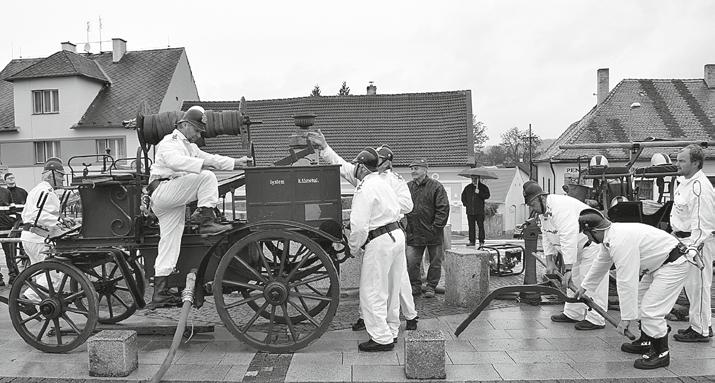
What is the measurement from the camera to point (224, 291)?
21.7ft

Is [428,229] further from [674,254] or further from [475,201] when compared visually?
[475,201]

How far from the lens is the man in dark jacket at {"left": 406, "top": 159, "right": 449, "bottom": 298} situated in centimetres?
920

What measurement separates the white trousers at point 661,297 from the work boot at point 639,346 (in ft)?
0.79

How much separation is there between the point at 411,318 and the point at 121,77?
30146 millimetres

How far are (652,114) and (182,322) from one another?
32433 millimetres

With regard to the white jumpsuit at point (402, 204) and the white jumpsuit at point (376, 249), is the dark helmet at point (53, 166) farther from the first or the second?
the white jumpsuit at point (376, 249)

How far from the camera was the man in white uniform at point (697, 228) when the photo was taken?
6.61m

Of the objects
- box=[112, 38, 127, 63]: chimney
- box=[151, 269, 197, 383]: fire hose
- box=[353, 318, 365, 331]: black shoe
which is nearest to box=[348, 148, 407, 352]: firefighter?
box=[353, 318, 365, 331]: black shoe

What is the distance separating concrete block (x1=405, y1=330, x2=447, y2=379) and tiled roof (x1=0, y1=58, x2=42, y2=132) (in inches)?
1242

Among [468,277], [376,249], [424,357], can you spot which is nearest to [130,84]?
[468,277]

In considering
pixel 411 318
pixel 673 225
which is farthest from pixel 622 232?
pixel 411 318

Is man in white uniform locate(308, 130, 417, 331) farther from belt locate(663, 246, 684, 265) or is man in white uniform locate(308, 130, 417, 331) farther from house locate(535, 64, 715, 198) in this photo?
house locate(535, 64, 715, 198)

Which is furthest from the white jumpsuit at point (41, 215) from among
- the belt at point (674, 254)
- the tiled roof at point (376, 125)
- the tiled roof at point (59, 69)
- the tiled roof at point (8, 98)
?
the tiled roof at point (8, 98)

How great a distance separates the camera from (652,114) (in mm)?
33031
